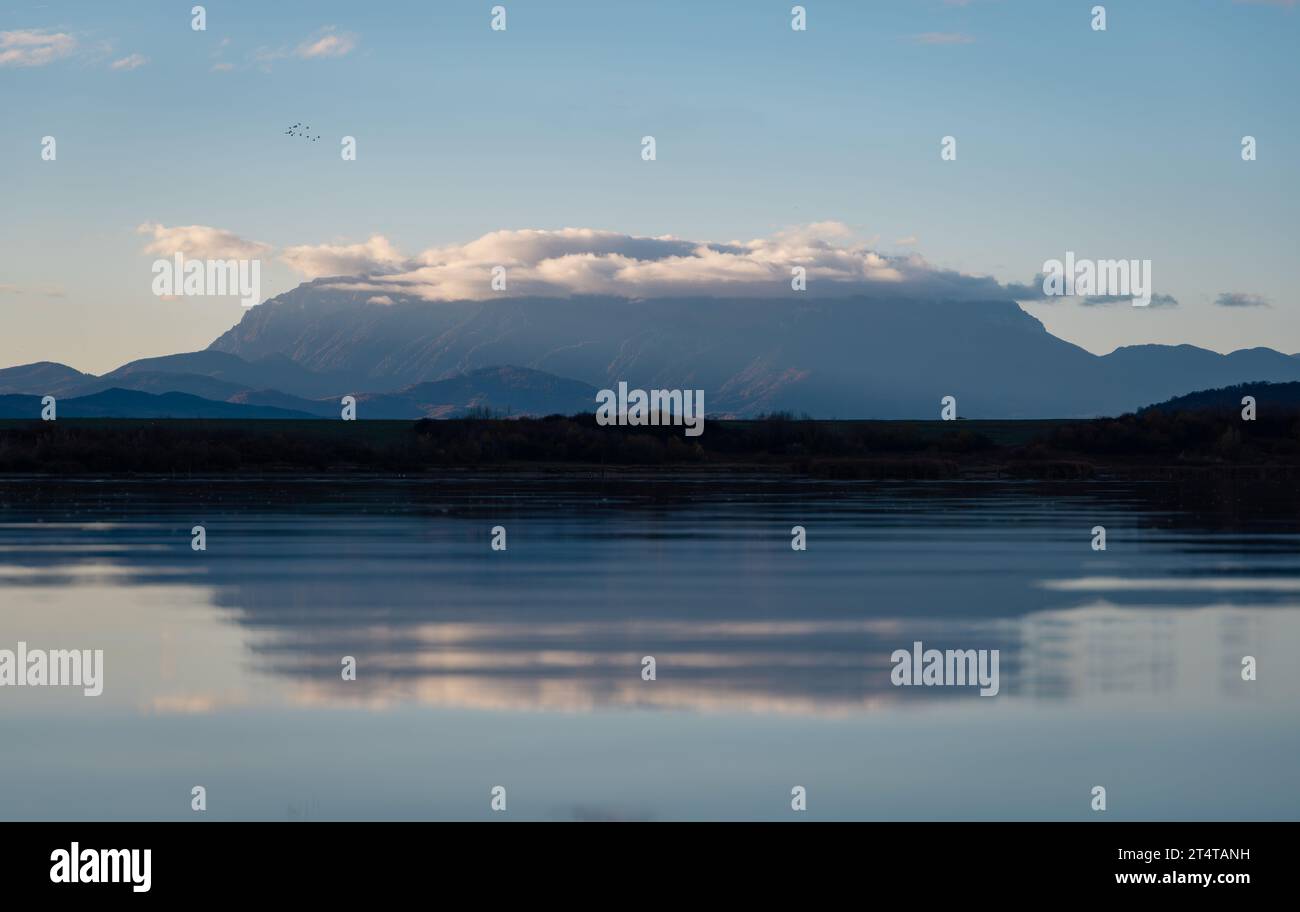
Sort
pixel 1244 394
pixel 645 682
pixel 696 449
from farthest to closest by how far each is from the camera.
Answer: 1. pixel 1244 394
2. pixel 696 449
3. pixel 645 682

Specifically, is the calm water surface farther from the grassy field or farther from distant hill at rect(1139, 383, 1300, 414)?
distant hill at rect(1139, 383, 1300, 414)

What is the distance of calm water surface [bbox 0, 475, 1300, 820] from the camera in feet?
40.5

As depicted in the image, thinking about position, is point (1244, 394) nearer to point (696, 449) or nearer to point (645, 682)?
point (696, 449)

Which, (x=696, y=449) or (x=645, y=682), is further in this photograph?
(x=696, y=449)

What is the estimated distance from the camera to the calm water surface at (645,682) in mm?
12359

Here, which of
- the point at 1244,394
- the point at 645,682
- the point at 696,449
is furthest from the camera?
the point at 1244,394

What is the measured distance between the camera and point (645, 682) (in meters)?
16.4

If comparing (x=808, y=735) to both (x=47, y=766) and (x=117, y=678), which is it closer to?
(x=47, y=766)

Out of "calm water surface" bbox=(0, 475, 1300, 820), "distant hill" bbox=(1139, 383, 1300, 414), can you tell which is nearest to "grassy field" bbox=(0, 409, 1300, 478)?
"calm water surface" bbox=(0, 475, 1300, 820)

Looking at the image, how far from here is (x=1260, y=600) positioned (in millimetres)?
23016

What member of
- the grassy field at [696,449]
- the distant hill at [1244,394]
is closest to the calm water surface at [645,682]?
the grassy field at [696,449]

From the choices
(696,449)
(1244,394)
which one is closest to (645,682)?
(696,449)

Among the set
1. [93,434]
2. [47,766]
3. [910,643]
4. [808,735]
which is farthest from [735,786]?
[93,434]

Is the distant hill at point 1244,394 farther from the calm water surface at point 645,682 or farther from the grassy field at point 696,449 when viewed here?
the calm water surface at point 645,682
